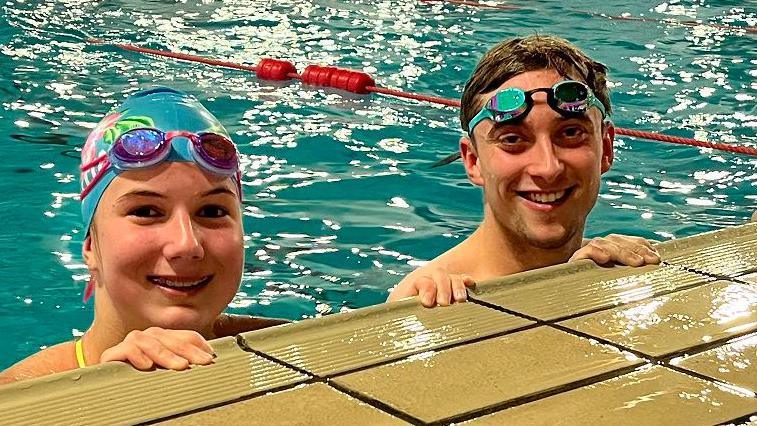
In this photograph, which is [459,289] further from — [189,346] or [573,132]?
[573,132]

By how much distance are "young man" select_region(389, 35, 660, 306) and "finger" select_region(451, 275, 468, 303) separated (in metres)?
0.47

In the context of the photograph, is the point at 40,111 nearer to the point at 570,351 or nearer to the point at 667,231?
the point at 667,231

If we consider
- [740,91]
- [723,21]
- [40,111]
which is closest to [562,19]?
[723,21]

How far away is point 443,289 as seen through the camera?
282 centimetres

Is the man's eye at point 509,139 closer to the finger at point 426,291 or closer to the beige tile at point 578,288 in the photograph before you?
the beige tile at point 578,288

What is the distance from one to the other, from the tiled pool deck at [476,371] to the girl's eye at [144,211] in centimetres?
40

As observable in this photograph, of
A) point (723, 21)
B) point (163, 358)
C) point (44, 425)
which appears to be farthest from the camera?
point (723, 21)

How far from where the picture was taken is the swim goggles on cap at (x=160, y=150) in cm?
271

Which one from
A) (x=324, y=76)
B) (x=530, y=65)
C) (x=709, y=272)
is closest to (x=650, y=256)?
(x=709, y=272)

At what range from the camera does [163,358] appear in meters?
2.30

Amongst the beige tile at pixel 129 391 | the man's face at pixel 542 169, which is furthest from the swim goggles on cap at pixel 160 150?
the man's face at pixel 542 169

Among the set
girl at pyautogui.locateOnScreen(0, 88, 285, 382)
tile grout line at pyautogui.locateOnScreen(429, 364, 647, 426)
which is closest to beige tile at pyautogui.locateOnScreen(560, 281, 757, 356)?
tile grout line at pyautogui.locateOnScreen(429, 364, 647, 426)

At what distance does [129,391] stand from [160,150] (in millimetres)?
733

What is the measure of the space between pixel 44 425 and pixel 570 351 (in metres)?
1.05
